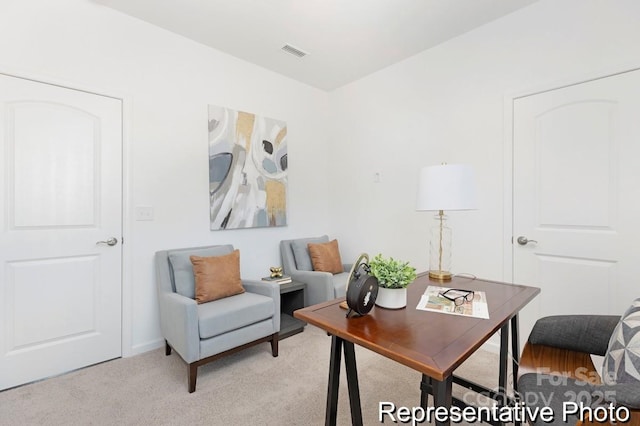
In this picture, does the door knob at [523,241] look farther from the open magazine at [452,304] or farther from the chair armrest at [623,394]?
the chair armrest at [623,394]

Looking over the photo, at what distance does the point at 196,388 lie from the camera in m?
2.05

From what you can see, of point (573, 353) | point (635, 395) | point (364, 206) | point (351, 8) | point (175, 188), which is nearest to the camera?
point (635, 395)

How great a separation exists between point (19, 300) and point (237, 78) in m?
2.55

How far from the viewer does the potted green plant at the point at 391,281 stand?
133 centimetres

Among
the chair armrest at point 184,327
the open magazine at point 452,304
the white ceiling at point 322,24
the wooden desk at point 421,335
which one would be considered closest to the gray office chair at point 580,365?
the wooden desk at point 421,335

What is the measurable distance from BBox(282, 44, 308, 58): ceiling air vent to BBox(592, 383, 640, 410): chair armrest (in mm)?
3132

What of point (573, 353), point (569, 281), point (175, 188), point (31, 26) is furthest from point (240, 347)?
point (31, 26)

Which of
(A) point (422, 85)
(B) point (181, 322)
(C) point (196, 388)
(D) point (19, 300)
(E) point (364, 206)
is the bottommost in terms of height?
(C) point (196, 388)

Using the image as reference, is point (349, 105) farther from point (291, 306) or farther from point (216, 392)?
point (216, 392)

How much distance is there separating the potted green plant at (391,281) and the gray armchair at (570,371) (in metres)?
0.57

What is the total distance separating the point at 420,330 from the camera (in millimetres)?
1121

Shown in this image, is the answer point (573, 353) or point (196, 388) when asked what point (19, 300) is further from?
point (573, 353)

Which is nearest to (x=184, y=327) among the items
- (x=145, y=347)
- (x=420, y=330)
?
(x=145, y=347)

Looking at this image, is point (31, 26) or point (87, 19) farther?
point (87, 19)
